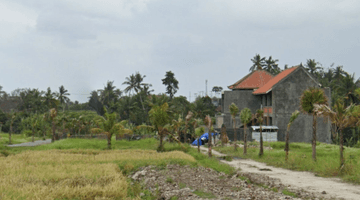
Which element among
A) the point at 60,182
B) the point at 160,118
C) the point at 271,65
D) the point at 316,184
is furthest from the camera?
the point at 271,65

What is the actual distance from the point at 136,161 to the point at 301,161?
10.7m

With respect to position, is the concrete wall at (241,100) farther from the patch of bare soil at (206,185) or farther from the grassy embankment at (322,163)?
the patch of bare soil at (206,185)

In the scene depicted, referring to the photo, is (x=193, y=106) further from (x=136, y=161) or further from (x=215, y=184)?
(x=215, y=184)

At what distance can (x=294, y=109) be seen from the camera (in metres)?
40.5

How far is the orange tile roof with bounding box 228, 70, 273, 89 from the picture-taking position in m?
47.7

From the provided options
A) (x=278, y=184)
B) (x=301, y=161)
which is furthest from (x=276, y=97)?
(x=278, y=184)

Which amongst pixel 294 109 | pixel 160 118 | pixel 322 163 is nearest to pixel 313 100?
pixel 322 163

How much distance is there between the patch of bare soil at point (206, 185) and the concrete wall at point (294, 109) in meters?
23.7

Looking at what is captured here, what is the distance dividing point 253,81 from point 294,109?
31.0ft

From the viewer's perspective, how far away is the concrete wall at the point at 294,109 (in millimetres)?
40000

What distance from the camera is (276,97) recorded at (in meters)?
40.2

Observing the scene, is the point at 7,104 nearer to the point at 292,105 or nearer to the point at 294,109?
the point at 292,105

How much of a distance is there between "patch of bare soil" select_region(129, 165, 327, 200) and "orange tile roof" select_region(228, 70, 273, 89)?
3022 cm

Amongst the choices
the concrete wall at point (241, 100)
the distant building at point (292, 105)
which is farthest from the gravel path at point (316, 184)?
the concrete wall at point (241, 100)
